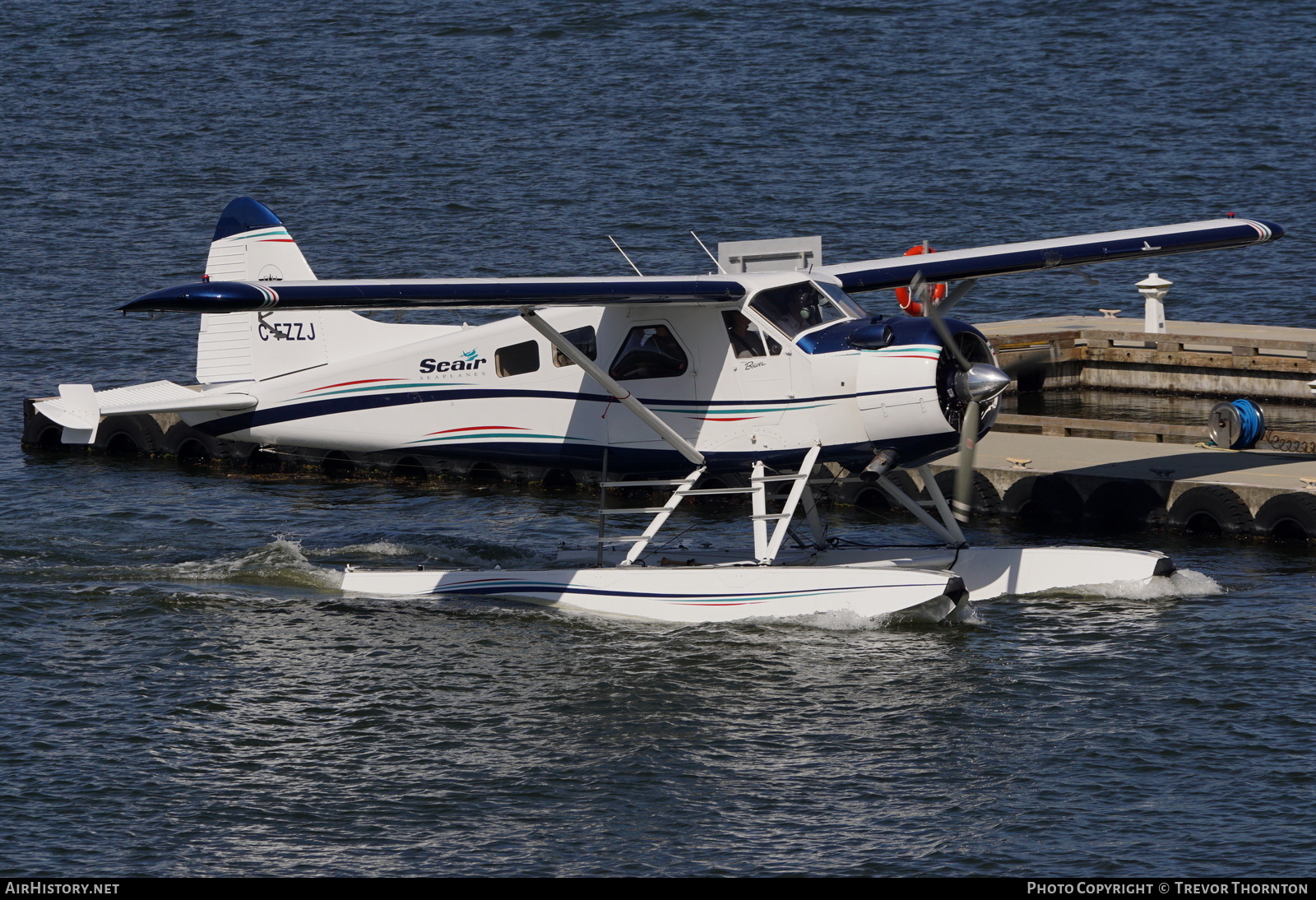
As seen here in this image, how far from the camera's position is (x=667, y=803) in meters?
12.4

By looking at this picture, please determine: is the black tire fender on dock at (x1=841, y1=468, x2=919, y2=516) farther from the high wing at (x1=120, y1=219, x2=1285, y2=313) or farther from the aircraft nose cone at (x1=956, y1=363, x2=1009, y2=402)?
the aircraft nose cone at (x1=956, y1=363, x2=1009, y2=402)

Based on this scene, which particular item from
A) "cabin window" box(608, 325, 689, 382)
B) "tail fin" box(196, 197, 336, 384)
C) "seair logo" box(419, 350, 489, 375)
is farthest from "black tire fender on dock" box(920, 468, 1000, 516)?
"tail fin" box(196, 197, 336, 384)

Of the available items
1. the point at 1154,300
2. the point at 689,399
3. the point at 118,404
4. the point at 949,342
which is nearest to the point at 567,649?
the point at 689,399

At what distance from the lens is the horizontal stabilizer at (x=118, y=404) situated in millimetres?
18656

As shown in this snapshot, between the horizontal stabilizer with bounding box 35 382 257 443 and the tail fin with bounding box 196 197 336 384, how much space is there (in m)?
0.50

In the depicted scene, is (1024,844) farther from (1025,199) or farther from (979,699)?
(1025,199)

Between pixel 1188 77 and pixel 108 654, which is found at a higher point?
pixel 1188 77

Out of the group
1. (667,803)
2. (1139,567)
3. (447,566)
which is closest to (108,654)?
(447,566)

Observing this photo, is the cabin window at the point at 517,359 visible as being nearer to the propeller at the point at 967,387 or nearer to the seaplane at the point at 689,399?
the seaplane at the point at 689,399

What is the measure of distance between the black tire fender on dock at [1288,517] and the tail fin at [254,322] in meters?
10.3

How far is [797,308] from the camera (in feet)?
53.3

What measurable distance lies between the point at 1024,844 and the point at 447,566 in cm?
850

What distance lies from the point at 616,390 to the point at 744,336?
132cm

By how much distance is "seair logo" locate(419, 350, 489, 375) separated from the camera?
17.7 meters
